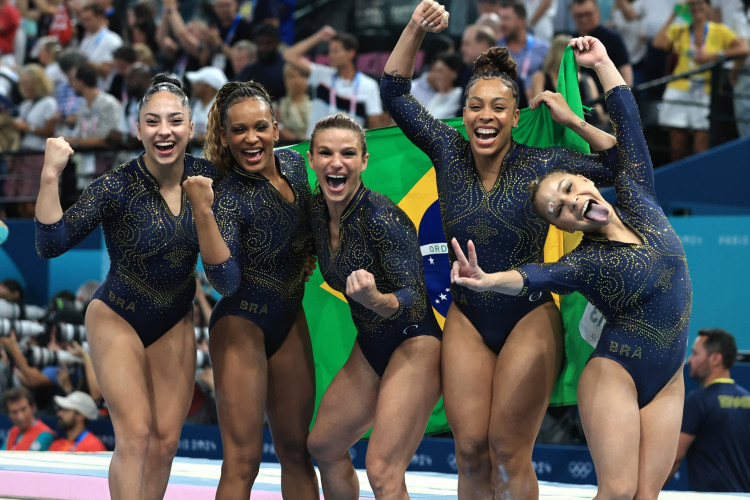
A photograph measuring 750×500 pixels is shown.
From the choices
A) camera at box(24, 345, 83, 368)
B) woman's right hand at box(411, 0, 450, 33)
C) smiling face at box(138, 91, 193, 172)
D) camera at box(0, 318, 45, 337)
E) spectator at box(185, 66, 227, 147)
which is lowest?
camera at box(24, 345, 83, 368)

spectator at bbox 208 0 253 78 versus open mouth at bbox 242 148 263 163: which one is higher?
spectator at bbox 208 0 253 78

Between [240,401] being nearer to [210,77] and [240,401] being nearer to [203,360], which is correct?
[203,360]

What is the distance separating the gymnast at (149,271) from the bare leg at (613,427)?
1.68 m

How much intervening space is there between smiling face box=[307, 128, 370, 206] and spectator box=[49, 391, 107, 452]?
4.05 meters

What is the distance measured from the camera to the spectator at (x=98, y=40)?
34.6ft

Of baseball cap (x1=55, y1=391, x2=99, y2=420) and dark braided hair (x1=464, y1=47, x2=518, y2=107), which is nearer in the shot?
dark braided hair (x1=464, y1=47, x2=518, y2=107)

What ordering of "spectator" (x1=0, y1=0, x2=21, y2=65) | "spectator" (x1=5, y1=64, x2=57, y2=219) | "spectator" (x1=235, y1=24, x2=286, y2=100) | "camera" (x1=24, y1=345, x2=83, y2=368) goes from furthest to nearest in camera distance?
1. "spectator" (x1=0, y1=0, x2=21, y2=65)
2. "spectator" (x1=5, y1=64, x2=57, y2=219)
3. "spectator" (x1=235, y1=24, x2=286, y2=100)
4. "camera" (x1=24, y1=345, x2=83, y2=368)

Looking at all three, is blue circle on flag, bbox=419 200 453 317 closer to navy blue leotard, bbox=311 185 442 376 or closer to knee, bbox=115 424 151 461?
navy blue leotard, bbox=311 185 442 376

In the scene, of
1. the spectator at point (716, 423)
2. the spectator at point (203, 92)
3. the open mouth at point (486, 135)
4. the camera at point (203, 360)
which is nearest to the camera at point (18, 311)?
the camera at point (203, 360)

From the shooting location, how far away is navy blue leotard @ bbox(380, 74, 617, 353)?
13.8ft

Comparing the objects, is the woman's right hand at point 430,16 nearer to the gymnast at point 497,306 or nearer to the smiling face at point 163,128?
the gymnast at point 497,306

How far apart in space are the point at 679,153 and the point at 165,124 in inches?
197

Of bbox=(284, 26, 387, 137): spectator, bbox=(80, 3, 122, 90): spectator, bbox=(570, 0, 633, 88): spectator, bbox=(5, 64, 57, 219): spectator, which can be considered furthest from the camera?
bbox=(80, 3, 122, 90): spectator

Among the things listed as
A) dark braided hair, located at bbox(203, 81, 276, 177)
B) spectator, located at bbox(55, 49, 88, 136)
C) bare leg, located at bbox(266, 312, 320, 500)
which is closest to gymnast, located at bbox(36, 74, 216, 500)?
dark braided hair, located at bbox(203, 81, 276, 177)
